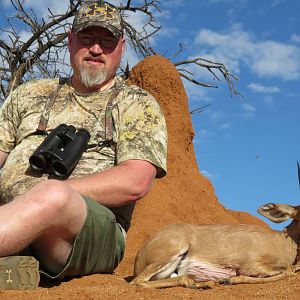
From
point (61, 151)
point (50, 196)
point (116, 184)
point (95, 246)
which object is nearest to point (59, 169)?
point (61, 151)

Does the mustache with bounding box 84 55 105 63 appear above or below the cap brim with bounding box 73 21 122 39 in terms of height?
below

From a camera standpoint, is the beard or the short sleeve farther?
the beard

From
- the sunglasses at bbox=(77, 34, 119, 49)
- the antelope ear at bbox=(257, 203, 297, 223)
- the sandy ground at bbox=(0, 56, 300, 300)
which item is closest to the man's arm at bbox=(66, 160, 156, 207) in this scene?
the sunglasses at bbox=(77, 34, 119, 49)

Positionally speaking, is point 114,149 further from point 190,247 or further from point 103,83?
point 190,247

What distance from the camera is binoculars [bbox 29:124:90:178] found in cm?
516

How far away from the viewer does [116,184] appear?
487cm

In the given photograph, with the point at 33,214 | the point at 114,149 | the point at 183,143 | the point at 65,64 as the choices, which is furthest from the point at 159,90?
the point at 33,214

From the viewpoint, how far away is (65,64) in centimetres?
1736

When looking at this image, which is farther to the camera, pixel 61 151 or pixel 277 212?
pixel 277 212

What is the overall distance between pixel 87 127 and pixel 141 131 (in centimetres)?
52

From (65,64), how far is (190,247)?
11.7m

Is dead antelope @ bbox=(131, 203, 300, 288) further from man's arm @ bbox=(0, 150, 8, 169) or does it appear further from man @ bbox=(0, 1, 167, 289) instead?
man's arm @ bbox=(0, 150, 8, 169)

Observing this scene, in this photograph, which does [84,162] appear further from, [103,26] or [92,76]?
[103,26]

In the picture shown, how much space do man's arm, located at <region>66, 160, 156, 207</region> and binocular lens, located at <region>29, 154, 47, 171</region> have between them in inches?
17.5
